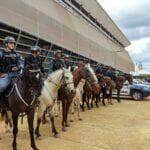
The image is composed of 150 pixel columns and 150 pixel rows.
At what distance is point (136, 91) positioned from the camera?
100 ft

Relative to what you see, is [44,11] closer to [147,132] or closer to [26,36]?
[26,36]

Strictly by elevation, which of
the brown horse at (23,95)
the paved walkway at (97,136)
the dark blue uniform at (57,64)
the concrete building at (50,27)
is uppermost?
the concrete building at (50,27)

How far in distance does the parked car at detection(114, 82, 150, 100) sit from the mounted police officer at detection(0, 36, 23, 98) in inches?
779

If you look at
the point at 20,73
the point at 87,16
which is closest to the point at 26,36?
the point at 20,73

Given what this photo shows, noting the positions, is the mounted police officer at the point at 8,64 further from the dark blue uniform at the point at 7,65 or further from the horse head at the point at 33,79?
the horse head at the point at 33,79

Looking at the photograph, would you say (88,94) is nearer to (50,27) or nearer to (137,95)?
(50,27)

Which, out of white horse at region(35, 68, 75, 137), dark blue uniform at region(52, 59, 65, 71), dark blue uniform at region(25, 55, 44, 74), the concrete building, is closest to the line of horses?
white horse at region(35, 68, 75, 137)

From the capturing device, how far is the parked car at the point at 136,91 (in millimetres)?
30156

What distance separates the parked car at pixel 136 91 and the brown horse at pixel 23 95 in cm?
1991

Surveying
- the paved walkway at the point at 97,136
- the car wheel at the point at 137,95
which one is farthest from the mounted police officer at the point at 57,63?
the car wheel at the point at 137,95

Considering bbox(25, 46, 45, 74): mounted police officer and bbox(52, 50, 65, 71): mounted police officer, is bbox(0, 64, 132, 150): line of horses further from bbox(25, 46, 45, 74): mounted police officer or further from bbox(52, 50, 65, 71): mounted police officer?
bbox(52, 50, 65, 71): mounted police officer

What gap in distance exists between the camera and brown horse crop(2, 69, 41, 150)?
10.7 meters

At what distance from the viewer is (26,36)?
20.9 metres

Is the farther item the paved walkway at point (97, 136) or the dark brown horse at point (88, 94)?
the dark brown horse at point (88, 94)
